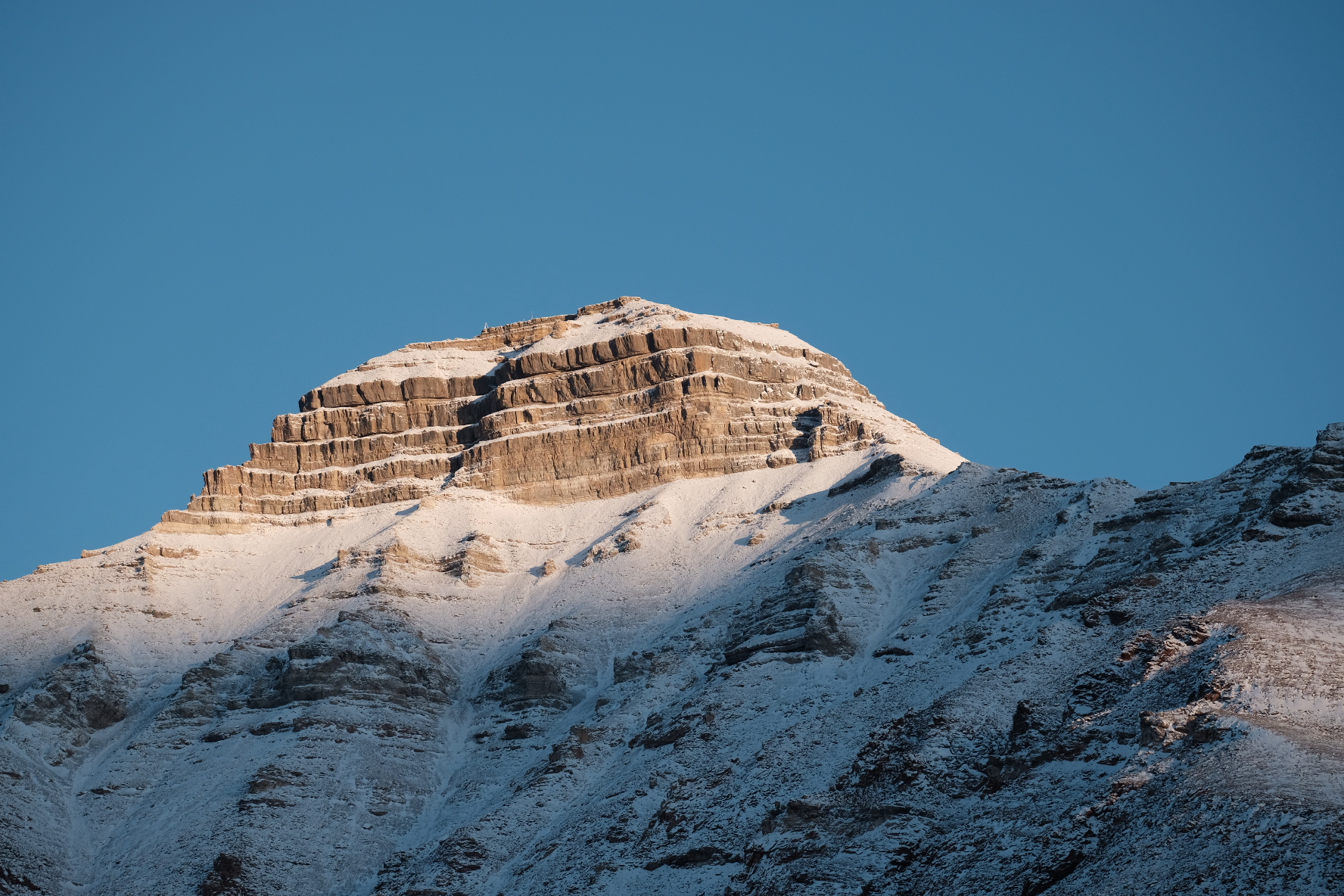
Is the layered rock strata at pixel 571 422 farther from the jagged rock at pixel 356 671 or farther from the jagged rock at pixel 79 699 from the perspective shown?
the jagged rock at pixel 79 699

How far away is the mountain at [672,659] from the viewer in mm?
51656

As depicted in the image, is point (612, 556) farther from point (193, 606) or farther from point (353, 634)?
point (193, 606)

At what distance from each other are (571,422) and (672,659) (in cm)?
4577

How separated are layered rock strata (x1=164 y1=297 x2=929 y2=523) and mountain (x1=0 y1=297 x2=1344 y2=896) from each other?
0.36 meters

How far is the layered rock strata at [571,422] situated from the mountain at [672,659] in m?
0.36

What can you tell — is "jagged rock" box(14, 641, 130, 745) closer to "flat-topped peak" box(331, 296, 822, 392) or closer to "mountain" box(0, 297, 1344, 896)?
"mountain" box(0, 297, 1344, 896)

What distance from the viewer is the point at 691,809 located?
214 feet

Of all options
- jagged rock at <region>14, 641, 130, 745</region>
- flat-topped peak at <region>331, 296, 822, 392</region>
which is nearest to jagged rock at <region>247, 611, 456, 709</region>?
jagged rock at <region>14, 641, 130, 745</region>

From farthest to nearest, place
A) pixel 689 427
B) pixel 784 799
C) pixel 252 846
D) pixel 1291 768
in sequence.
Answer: pixel 689 427 → pixel 252 846 → pixel 784 799 → pixel 1291 768

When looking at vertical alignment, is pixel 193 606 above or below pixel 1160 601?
above

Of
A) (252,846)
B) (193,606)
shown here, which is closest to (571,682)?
(252,846)

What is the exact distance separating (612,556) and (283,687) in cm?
2625

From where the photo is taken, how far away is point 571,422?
420 feet

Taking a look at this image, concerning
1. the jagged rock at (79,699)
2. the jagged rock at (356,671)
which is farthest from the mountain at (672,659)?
the jagged rock at (79,699)
